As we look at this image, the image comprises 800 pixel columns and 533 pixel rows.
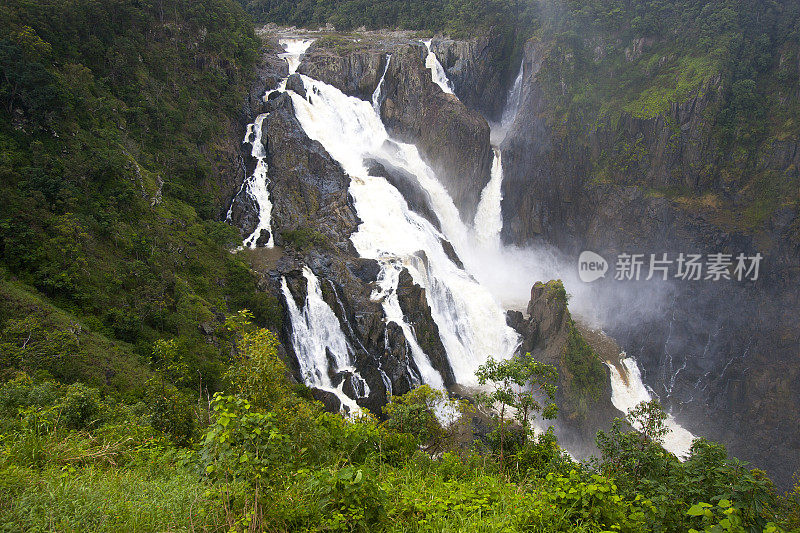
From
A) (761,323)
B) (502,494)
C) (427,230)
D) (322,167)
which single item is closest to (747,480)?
Result: (502,494)

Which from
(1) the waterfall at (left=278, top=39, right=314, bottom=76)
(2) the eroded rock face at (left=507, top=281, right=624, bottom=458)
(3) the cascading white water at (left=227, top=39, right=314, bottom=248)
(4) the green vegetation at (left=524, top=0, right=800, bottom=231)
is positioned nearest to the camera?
(2) the eroded rock face at (left=507, top=281, right=624, bottom=458)

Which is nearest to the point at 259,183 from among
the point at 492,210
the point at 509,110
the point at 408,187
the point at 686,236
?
the point at 408,187

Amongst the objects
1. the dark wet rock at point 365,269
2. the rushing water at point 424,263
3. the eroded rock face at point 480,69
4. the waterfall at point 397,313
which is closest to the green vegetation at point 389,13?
the eroded rock face at point 480,69

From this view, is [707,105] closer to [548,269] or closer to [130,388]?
[548,269]

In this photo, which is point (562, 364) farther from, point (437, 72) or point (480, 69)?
point (480, 69)

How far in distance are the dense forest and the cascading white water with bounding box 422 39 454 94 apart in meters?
9.99

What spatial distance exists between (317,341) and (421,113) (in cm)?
2358

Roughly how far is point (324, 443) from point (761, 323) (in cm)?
3394

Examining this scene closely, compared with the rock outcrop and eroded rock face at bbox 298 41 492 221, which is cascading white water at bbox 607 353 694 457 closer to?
the rock outcrop

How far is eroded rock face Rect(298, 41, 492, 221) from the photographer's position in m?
35.5

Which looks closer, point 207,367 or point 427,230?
point 207,367

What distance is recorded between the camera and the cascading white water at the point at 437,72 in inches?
1587

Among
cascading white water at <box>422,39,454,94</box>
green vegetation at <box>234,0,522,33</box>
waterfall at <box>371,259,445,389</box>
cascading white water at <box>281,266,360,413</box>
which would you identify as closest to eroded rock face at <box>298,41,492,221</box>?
cascading white water at <box>422,39,454,94</box>

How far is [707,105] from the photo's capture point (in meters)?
32.1
